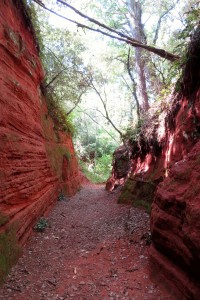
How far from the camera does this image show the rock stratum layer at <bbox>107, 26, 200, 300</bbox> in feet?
11.1

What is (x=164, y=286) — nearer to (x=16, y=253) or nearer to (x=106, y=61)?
(x=16, y=253)

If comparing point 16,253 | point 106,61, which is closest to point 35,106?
point 16,253

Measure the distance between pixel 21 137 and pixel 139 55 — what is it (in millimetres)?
8027

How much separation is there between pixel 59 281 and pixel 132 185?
5.03 meters

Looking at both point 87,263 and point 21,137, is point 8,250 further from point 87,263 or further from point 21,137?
point 21,137

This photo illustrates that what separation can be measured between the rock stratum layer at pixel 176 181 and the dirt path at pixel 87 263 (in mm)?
502

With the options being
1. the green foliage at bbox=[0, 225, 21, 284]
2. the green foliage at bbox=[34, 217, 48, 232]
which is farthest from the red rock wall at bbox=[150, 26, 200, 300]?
the green foliage at bbox=[34, 217, 48, 232]

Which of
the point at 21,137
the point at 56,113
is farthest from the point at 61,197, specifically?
the point at 21,137

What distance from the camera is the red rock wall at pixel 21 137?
5191 millimetres

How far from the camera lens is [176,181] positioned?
13.8ft

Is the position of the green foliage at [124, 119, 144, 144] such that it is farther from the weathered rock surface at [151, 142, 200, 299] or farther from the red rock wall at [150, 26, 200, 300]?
the weathered rock surface at [151, 142, 200, 299]

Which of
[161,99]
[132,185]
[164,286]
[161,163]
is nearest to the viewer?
[164,286]

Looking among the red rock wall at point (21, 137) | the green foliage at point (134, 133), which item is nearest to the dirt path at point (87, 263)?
the red rock wall at point (21, 137)

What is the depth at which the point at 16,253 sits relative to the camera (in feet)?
15.9
